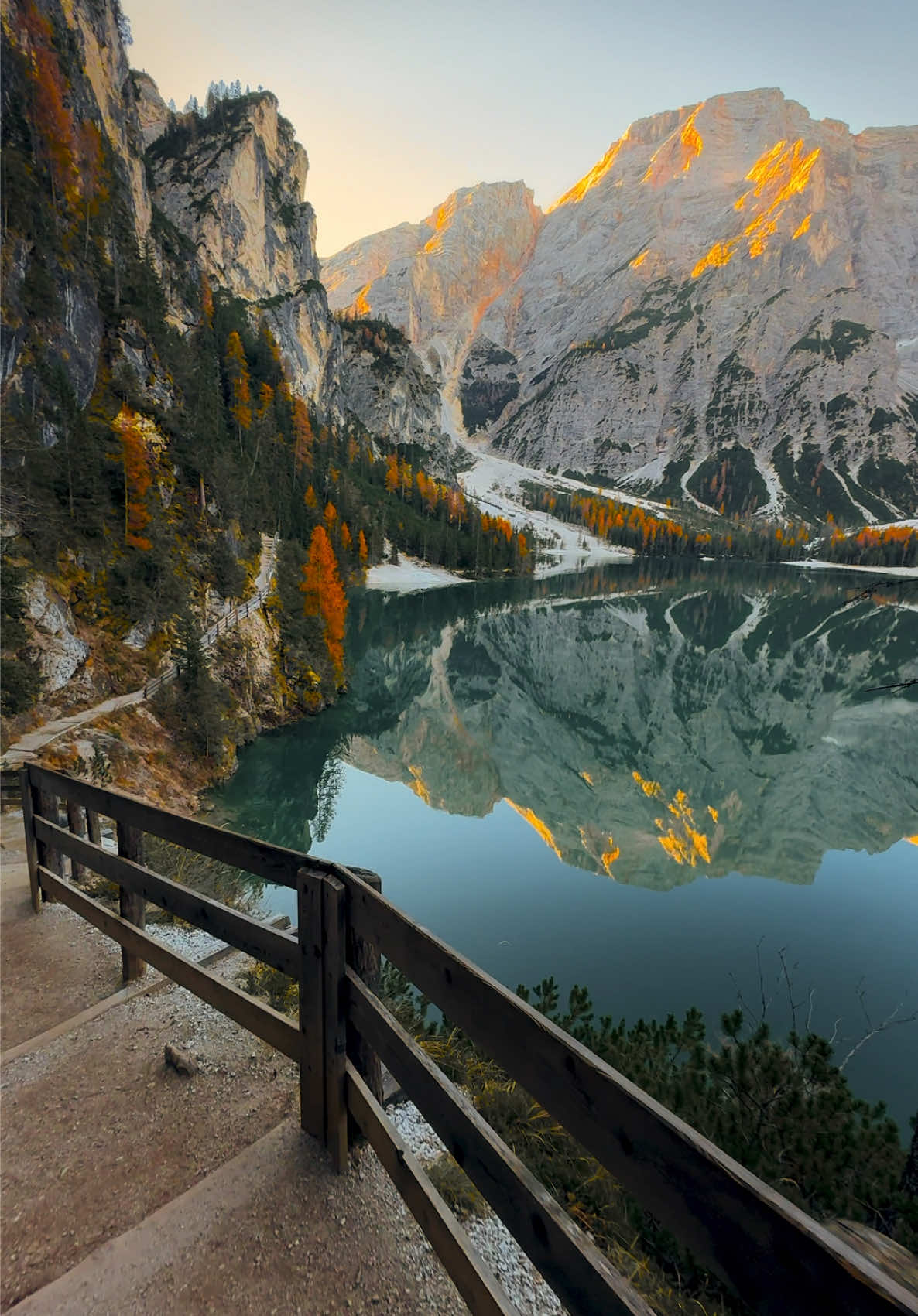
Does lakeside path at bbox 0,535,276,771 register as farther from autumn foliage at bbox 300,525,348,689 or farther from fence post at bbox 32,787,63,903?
autumn foliage at bbox 300,525,348,689

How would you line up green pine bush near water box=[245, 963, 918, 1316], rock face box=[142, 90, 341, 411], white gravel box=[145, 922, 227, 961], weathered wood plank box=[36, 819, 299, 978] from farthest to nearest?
rock face box=[142, 90, 341, 411], white gravel box=[145, 922, 227, 961], green pine bush near water box=[245, 963, 918, 1316], weathered wood plank box=[36, 819, 299, 978]

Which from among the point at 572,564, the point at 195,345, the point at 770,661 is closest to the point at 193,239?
the point at 195,345

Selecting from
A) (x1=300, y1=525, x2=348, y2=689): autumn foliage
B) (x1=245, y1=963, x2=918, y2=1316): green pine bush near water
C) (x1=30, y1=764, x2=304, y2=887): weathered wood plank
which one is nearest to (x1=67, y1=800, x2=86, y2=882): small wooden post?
(x1=30, y1=764, x2=304, y2=887): weathered wood plank

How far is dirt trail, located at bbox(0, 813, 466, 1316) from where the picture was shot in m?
2.78

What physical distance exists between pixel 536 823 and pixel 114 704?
1818 cm

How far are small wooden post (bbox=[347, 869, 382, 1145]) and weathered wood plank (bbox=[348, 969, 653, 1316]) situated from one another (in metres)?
0.07

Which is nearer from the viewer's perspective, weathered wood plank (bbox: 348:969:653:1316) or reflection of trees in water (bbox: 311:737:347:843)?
weathered wood plank (bbox: 348:969:653:1316)

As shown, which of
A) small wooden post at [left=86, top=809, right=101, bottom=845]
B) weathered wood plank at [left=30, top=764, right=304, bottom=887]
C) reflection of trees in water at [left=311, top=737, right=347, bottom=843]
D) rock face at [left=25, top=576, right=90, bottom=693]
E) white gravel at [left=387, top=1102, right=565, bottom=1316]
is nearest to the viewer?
weathered wood plank at [left=30, top=764, right=304, bottom=887]

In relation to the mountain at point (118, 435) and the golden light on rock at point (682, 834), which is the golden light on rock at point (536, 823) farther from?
the mountain at point (118, 435)

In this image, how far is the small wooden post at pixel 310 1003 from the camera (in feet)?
9.68

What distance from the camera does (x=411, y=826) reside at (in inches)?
1000

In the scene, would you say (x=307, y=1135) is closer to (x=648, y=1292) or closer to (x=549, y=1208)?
(x=549, y=1208)

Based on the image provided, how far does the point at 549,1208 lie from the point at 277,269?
182616mm

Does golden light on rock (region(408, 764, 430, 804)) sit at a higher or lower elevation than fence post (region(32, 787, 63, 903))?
lower
